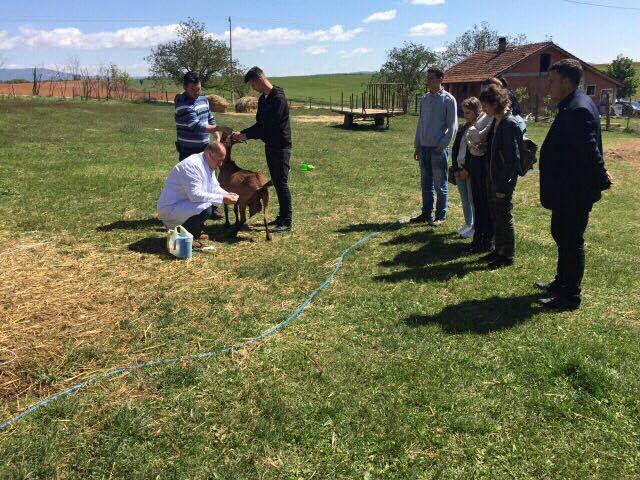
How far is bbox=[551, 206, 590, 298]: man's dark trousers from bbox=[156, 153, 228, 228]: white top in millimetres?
3548

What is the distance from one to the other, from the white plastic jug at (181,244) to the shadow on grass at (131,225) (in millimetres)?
1389

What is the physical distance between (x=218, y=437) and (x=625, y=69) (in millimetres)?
51945

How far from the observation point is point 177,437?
8.95 ft

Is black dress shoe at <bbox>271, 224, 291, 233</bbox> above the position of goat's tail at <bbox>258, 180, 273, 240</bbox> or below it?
below

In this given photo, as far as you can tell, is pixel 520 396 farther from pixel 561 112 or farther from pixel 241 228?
pixel 241 228

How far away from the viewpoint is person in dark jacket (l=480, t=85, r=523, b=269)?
15.3ft

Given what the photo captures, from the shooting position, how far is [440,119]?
629cm

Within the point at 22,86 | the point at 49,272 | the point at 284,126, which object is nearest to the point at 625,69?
the point at 284,126

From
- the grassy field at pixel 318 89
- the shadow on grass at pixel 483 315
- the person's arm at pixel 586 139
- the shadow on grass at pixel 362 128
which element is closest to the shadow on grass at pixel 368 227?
the shadow on grass at pixel 483 315

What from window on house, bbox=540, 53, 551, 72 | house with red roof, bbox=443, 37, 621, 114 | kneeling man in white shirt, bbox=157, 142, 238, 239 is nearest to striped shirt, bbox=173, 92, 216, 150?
kneeling man in white shirt, bbox=157, 142, 238, 239

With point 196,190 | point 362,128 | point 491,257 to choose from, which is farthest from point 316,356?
point 362,128

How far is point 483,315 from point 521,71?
38.8 metres

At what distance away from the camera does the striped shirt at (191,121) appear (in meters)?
6.26

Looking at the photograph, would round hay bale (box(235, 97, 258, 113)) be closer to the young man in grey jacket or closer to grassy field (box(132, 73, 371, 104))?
grassy field (box(132, 73, 371, 104))
